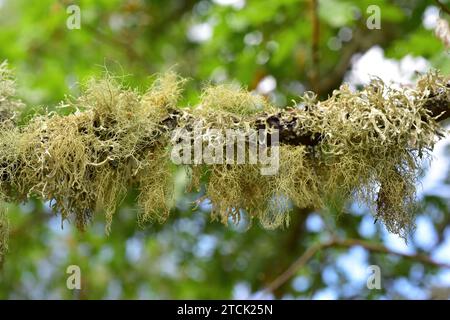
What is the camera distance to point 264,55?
359 centimetres

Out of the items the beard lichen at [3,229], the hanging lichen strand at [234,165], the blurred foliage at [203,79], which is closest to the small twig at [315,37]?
the blurred foliage at [203,79]

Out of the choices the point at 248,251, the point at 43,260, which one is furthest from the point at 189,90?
the point at 43,260

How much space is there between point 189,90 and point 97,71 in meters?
0.71

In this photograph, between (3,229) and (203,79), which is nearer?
(3,229)

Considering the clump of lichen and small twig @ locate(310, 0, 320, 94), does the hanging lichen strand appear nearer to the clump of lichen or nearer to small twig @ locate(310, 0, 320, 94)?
the clump of lichen

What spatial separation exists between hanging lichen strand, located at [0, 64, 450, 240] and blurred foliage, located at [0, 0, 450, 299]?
4.58 ft

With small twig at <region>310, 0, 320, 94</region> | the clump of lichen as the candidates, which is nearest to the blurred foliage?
small twig at <region>310, 0, 320, 94</region>

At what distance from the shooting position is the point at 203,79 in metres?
3.55

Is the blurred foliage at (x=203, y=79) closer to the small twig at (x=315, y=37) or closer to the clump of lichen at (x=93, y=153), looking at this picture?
the small twig at (x=315, y=37)

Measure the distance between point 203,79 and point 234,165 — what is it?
188cm

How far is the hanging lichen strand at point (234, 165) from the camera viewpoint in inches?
66.7

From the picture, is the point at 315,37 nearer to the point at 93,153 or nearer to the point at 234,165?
the point at 234,165

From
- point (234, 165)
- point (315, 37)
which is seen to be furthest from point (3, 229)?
point (315, 37)
